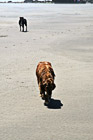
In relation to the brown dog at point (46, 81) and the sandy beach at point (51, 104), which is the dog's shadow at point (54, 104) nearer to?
the sandy beach at point (51, 104)

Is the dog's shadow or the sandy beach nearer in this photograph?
the sandy beach

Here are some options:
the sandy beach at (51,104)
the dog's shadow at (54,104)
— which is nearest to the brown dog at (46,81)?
the dog's shadow at (54,104)

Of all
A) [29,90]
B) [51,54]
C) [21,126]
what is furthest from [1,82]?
[51,54]

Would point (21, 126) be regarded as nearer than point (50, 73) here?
Yes

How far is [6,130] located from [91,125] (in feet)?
5.71

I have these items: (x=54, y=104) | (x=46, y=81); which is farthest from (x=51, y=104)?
(x=46, y=81)

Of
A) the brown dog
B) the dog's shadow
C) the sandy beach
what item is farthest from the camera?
the dog's shadow

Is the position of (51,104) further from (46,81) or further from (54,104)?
(46,81)

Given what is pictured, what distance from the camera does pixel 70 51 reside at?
1723cm

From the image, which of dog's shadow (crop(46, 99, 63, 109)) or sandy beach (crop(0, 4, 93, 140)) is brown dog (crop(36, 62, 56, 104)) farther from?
sandy beach (crop(0, 4, 93, 140))

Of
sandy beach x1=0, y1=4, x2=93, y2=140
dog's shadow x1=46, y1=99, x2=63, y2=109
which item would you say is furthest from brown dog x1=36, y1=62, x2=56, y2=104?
sandy beach x1=0, y1=4, x2=93, y2=140

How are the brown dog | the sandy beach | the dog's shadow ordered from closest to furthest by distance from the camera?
the sandy beach
the brown dog
the dog's shadow

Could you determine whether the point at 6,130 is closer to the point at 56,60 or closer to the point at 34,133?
the point at 34,133

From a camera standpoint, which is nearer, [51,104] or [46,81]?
[46,81]
